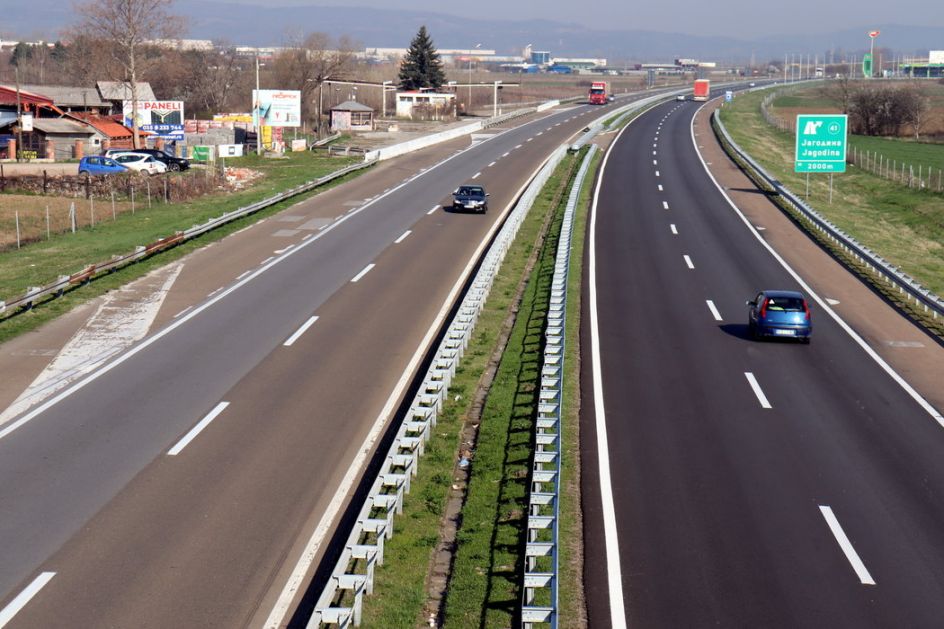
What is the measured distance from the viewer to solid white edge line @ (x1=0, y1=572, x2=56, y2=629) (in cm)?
1269

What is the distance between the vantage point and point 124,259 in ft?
113

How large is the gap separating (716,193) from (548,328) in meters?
33.5

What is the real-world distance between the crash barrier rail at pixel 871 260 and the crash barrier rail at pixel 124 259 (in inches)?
919

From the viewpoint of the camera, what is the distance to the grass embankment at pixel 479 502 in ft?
43.7

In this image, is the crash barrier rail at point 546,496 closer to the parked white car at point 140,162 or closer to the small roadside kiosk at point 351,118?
the parked white car at point 140,162

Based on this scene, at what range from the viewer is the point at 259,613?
13.0m

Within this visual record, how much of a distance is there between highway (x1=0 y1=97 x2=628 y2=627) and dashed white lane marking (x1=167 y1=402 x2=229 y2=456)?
0.12 feet

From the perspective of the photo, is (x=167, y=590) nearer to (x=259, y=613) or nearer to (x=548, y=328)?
(x=259, y=613)

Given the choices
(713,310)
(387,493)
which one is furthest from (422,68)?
(387,493)

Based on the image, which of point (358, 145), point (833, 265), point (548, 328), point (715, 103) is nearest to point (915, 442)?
point (548, 328)

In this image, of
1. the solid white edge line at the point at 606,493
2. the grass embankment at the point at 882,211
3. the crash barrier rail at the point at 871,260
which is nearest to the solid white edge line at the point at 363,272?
the solid white edge line at the point at 606,493

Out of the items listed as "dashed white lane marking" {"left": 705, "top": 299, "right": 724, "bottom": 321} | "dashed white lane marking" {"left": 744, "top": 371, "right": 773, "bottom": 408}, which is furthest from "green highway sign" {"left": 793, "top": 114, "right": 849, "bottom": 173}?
"dashed white lane marking" {"left": 744, "top": 371, "right": 773, "bottom": 408}

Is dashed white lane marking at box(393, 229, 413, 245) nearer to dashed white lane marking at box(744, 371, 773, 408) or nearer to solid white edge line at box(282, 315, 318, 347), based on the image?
solid white edge line at box(282, 315, 318, 347)

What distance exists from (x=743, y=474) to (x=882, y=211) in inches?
1795
